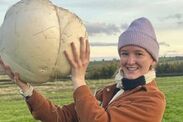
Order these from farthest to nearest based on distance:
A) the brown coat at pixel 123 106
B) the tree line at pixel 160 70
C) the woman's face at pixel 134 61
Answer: the tree line at pixel 160 70
the woman's face at pixel 134 61
the brown coat at pixel 123 106

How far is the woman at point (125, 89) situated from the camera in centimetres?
333

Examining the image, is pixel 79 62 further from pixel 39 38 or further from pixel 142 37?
pixel 142 37

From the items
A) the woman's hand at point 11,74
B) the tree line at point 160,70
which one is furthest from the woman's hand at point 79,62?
the tree line at point 160,70

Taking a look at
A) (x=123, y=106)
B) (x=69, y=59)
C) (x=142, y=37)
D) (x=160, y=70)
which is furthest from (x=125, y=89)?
(x=160, y=70)

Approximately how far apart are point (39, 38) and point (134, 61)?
66 cm

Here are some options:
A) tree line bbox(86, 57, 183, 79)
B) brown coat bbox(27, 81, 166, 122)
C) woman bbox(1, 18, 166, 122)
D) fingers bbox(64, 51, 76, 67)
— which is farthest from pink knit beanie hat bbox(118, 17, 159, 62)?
tree line bbox(86, 57, 183, 79)

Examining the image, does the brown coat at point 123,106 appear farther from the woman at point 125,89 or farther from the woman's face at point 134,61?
the woman's face at point 134,61

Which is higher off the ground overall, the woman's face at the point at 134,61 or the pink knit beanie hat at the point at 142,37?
the pink knit beanie hat at the point at 142,37

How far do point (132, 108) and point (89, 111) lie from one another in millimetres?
316

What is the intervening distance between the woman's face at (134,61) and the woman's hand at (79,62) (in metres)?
0.31

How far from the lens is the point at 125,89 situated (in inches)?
140

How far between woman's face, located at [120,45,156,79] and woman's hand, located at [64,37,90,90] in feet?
1.00

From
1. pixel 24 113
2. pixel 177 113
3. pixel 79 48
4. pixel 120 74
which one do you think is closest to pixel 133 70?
pixel 120 74

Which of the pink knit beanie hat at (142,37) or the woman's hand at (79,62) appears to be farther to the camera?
the pink knit beanie hat at (142,37)
